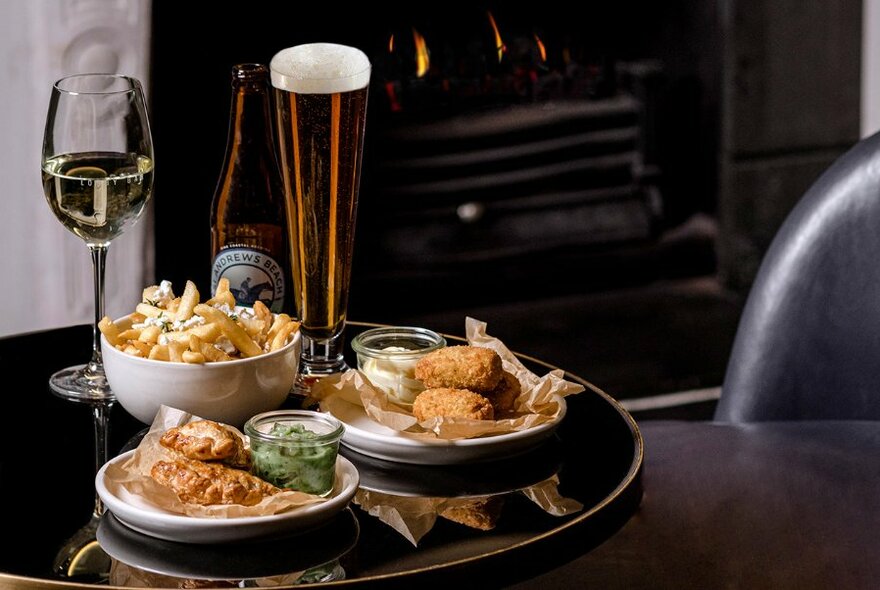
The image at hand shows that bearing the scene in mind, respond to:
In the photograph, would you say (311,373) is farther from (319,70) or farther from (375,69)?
(375,69)

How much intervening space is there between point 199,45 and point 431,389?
1.47m

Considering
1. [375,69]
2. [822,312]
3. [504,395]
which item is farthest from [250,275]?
[375,69]

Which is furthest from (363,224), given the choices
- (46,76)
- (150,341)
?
(150,341)

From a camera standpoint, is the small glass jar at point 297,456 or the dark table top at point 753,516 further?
the dark table top at point 753,516

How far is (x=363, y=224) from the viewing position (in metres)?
2.60

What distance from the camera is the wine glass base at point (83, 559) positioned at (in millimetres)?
738

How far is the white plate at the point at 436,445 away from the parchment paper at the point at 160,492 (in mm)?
91

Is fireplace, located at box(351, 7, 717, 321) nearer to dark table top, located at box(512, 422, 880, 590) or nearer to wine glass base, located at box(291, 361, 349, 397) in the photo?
dark table top, located at box(512, 422, 880, 590)

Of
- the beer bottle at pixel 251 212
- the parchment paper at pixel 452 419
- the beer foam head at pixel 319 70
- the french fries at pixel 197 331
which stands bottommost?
the parchment paper at pixel 452 419

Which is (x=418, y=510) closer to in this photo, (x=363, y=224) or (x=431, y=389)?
(x=431, y=389)

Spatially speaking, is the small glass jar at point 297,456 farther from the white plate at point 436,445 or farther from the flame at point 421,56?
the flame at point 421,56

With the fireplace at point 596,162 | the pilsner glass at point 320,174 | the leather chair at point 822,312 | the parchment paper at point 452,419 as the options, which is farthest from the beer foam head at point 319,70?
the fireplace at point 596,162

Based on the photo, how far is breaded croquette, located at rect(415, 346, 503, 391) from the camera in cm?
94

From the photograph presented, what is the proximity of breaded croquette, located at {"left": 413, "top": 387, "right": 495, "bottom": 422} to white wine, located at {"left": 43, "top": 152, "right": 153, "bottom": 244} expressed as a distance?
300mm
